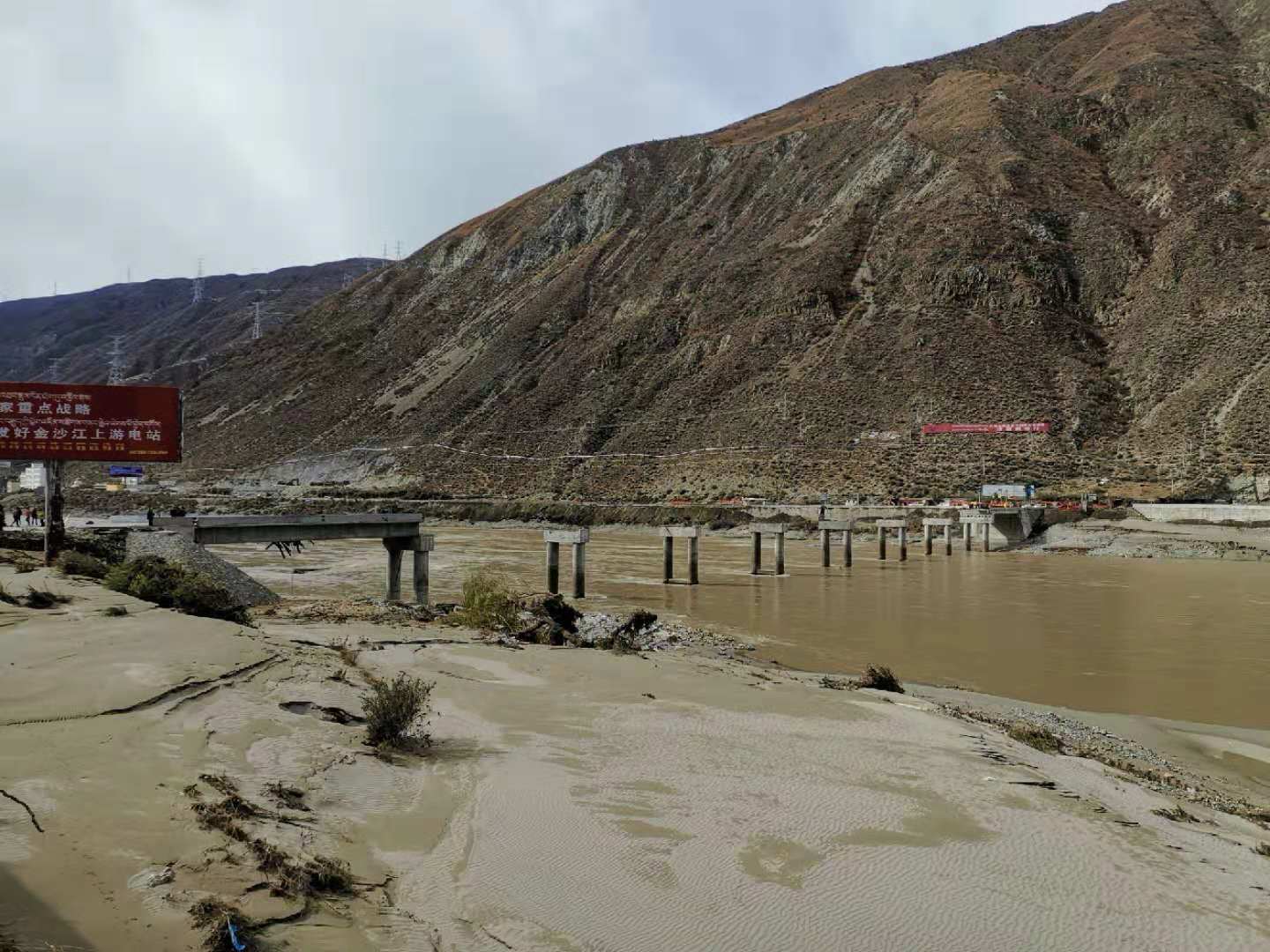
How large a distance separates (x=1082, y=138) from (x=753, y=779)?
4021 inches

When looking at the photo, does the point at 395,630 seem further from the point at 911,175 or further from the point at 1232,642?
the point at 911,175

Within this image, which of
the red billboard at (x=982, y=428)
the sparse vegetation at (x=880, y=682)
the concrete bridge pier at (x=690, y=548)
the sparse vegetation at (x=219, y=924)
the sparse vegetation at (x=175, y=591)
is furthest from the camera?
the red billboard at (x=982, y=428)

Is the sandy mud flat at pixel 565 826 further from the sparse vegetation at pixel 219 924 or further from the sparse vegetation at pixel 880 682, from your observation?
the sparse vegetation at pixel 880 682

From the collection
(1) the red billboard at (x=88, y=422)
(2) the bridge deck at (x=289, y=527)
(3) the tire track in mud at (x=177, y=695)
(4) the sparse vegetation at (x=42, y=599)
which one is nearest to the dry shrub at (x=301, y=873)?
(3) the tire track in mud at (x=177, y=695)

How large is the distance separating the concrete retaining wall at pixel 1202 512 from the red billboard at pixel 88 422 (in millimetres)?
48804

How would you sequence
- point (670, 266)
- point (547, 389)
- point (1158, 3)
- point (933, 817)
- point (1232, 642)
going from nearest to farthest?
point (933, 817) < point (1232, 642) < point (547, 389) < point (670, 266) < point (1158, 3)

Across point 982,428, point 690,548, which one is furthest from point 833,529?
point 982,428

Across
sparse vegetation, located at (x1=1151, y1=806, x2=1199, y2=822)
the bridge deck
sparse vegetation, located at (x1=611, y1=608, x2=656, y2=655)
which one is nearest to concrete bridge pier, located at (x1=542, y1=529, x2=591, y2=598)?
the bridge deck

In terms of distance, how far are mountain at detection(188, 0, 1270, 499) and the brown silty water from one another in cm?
2252

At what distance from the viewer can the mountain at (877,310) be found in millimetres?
64062

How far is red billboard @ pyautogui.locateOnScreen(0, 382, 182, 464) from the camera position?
1991cm

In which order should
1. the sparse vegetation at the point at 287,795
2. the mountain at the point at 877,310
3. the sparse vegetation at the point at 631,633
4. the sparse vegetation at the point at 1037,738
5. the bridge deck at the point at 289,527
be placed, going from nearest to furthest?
the sparse vegetation at the point at 287,795 → the sparse vegetation at the point at 1037,738 → the sparse vegetation at the point at 631,633 → the bridge deck at the point at 289,527 → the mountain at the point at 877,310

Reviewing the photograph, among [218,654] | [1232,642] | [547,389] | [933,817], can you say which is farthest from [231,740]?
[547,389]

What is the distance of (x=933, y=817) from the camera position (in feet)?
20.2
